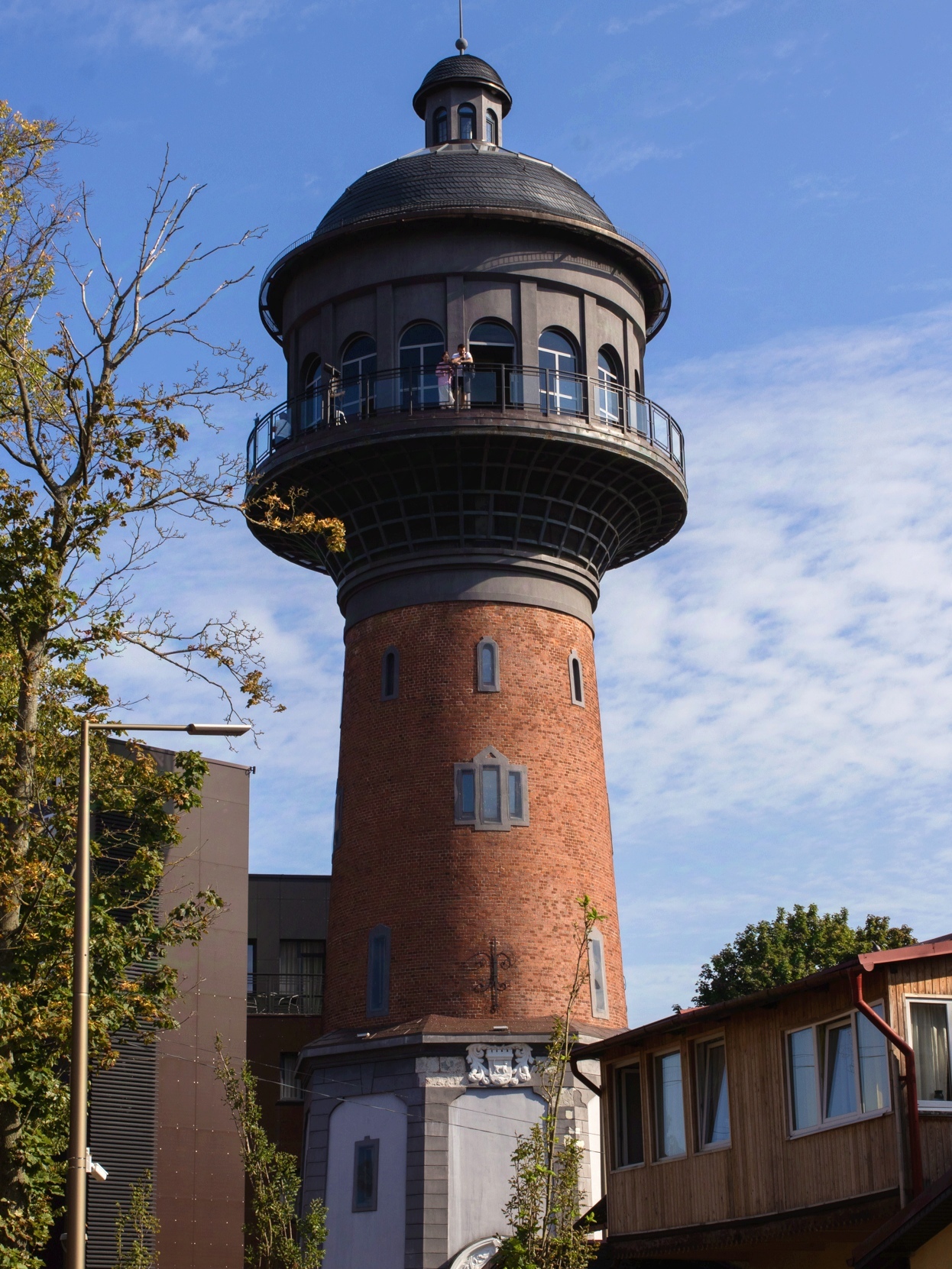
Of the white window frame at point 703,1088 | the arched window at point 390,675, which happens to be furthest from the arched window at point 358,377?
the white window frame at point 703,1088

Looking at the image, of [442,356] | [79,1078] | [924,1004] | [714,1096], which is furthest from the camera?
[442,356]

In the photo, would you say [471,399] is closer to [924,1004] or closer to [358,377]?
[358,377]

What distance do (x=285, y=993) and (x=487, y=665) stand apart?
16084mm

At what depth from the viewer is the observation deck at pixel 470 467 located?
35719 millimetres

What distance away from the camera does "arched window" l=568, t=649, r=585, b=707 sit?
3722 centimetres

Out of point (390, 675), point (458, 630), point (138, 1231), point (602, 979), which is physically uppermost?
point (458, 630)

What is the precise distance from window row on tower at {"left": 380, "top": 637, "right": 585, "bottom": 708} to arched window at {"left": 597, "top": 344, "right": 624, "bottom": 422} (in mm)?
5028

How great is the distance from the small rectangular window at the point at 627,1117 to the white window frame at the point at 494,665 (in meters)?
10.7

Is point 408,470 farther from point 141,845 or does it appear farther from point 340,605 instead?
point 141,845

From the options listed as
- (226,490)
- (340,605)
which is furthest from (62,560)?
(340,605)

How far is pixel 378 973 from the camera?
34719 mm

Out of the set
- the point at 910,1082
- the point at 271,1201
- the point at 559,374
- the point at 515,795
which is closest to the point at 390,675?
the point at 515,795

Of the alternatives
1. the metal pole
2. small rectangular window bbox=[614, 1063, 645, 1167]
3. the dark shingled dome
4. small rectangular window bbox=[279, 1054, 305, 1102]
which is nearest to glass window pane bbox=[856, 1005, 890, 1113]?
small rectangular window bbox=[614, 1063, 645, 1167]

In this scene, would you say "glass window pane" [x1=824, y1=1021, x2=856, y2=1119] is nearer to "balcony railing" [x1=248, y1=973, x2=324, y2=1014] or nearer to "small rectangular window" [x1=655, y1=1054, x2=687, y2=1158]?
"small rectangular window" [x1=655, y1=1054, x2=687, y2=1158]
